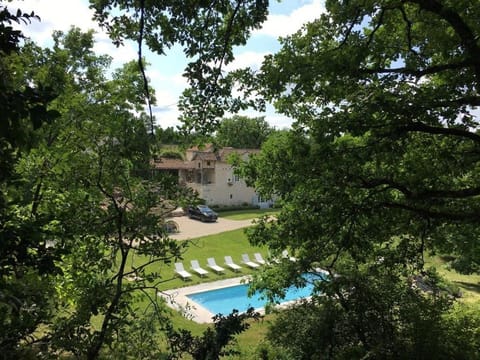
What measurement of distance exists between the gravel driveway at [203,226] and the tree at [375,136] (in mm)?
21356

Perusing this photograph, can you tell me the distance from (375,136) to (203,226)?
27254 millimetres

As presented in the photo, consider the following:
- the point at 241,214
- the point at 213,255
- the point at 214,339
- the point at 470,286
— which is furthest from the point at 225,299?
the point at 241,214

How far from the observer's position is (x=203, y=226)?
1255 inches

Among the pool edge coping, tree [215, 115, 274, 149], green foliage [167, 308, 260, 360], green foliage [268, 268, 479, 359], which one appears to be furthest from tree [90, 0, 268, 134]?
tree [215, 115, 274, 149]

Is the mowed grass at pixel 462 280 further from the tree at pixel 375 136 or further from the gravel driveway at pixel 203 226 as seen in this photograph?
the gravel driveway at pixel 203 226

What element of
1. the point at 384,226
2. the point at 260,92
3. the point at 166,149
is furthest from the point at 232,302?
the point at 166,149

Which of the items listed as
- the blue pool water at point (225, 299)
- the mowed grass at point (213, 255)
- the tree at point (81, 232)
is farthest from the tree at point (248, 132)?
the tree at point (81, 232)

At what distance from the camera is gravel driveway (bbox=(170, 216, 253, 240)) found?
28781mm

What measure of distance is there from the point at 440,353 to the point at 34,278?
6.27 metres

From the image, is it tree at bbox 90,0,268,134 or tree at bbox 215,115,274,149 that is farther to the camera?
tree at bbox 215,115,274,149

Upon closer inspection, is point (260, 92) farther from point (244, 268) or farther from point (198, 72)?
point (244, 268)

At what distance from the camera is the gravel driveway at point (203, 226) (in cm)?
2878

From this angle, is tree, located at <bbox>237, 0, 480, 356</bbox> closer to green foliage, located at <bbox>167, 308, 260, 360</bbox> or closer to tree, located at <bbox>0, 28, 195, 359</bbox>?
tree, located at <bbox>0, 28, 195, 359</bbox>

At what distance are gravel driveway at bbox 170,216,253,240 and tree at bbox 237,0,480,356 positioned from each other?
21.4 metres
